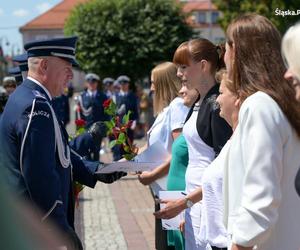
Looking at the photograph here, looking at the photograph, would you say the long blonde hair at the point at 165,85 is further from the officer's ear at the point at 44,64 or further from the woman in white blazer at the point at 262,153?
the woman in white blazer at the point at 262,153

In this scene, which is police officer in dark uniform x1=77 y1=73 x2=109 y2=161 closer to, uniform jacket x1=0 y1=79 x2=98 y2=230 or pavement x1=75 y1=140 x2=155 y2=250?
pavement x1=75 y1=140 x2=155 y2=250

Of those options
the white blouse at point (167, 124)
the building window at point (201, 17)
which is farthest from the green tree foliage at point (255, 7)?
the building window at point (201, 17)

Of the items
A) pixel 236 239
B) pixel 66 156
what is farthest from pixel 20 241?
pixel 66 156

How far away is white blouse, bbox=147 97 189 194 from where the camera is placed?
484 centimetres

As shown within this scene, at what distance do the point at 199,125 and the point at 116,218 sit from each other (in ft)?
16.5

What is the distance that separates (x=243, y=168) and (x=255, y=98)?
0.90 feet

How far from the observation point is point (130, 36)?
108 ft

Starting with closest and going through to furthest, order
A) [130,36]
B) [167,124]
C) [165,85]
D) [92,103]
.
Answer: [167,124]
[165,85]
[92,103]
[130,36]

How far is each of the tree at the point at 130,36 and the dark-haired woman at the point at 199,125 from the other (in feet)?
92.5

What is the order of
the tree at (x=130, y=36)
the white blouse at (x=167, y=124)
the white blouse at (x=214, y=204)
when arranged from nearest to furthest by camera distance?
the white blouse at (x=214, y=204) → the white blouse at (x=167, y=124) → the tree at (x=130, y=36)

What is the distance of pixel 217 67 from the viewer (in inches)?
161

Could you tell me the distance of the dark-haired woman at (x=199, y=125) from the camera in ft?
12.1

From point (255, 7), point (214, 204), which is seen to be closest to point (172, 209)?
point (214, 204)

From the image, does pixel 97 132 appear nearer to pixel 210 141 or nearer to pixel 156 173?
pixel 156 173
